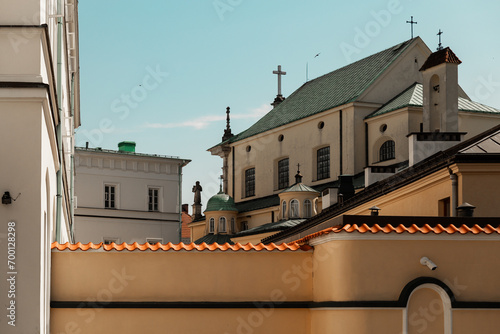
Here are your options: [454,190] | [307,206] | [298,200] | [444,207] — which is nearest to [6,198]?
[454,190]

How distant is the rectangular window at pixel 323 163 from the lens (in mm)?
52562

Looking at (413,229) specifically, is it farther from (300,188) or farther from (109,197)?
(109,197)

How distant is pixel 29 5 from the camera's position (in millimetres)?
11570

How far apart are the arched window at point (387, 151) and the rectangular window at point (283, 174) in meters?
9.74

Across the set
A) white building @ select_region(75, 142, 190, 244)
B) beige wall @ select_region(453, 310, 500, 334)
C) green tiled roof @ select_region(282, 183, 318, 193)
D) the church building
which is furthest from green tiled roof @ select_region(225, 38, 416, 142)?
beige wall @ select_region(453, 310, 500, 334)

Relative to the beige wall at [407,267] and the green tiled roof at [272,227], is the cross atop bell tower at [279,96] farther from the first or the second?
the beige wall at [407,267]

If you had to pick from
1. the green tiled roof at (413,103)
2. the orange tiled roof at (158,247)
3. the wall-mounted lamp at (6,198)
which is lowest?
the orange tiled roof at (158,247)

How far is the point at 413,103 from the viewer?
153 ft

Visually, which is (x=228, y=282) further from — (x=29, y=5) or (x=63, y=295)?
(x=29, y=5)

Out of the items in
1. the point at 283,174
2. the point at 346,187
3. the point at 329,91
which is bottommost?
the point at 346,187

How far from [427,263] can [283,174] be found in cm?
4429

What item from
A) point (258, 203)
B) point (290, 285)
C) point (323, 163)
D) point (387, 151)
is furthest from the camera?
point (258, 203)

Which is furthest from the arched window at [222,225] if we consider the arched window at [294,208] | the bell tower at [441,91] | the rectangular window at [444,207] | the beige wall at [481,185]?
the beige wall at [481,185]

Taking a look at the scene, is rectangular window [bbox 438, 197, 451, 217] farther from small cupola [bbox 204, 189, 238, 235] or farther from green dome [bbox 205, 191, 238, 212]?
green dome [bbox 205, 191, 238, 212]
